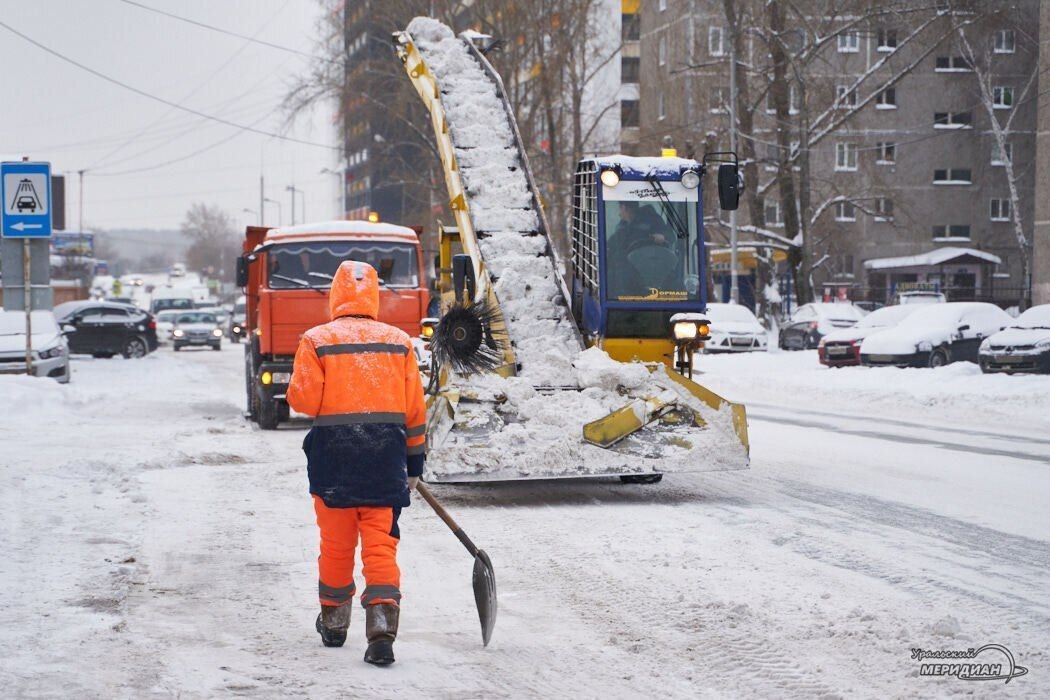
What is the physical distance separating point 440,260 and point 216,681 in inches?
357

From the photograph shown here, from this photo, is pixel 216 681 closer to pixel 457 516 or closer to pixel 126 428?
pixel 457 516

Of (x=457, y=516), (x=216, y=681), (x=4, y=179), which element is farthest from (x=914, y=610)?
(x=4, y=179)

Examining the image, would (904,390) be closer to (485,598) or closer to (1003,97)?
(485,598)

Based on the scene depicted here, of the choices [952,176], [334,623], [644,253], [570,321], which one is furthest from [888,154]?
[334,623]

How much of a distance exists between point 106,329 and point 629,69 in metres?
55.6

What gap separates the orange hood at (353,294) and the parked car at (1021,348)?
726 inches

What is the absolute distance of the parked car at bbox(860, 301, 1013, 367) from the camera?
2528cm

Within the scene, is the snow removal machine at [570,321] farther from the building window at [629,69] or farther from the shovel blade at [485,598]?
the building window at [629,69]

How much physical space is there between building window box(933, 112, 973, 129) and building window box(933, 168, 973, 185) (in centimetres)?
226

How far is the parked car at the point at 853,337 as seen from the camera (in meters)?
27.6

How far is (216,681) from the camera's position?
17.6ft

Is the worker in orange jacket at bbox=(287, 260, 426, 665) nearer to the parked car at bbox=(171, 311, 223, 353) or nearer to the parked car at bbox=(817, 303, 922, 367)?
the parked car at bbox=(817, 303, 922, 367)

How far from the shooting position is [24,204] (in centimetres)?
1970

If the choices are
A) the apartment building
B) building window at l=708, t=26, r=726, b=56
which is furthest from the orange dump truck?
the apartment building
